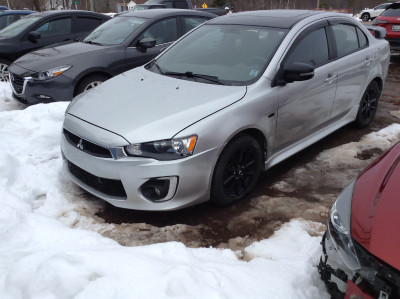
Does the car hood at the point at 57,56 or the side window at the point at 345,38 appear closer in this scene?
the side window at the point at 345,38

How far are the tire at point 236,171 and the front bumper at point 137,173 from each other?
10cm

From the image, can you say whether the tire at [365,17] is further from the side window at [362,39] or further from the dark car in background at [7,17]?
the side window at [362,39]

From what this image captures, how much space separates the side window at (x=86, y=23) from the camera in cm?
768

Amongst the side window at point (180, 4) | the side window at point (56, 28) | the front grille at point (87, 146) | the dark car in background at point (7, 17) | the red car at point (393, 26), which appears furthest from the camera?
the side window at point (180, 4)

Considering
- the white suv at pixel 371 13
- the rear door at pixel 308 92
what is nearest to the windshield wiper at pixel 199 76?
the rear door at pixel 308 92

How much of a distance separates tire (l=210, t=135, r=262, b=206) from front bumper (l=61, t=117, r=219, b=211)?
0.10 meters

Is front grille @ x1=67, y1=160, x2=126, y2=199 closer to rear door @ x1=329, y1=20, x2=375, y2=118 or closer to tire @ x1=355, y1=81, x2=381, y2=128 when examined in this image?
rear door @ x1=329, y1=20, x2=375, y2=118

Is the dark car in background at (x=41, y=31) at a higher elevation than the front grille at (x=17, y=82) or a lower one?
higher

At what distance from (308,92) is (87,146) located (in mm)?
2228

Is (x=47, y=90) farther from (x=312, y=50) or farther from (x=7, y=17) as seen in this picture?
(x=7, y=17)

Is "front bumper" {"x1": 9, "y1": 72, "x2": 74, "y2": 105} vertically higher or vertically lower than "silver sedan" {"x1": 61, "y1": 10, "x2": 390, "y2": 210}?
lower

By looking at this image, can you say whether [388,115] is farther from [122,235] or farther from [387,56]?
[122,235]

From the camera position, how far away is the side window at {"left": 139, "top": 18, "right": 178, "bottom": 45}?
607cm

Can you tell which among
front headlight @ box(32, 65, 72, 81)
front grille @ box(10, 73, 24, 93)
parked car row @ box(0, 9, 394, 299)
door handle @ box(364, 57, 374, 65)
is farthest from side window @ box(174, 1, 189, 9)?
door handle @ box(364, 57, 374, 65)
